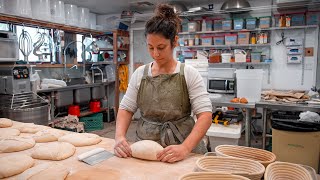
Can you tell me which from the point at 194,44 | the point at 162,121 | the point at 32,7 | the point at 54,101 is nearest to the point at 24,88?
the point at 54,101

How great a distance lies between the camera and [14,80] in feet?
11.6

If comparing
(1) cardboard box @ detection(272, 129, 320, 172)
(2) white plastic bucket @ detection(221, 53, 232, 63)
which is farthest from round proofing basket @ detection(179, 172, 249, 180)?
(2) white plastic bucket @ detection(221, 53, 232, 63)

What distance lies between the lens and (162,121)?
1552mm

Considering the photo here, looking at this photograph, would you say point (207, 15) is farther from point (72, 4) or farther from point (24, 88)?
point (24, 88)

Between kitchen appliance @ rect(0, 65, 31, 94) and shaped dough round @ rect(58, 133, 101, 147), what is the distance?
2.40 metres

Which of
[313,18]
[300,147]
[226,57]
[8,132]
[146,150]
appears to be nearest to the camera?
[146,150]

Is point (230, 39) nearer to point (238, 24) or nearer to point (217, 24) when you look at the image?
point (238, 24)

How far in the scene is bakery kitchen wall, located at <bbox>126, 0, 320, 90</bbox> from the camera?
4785mm

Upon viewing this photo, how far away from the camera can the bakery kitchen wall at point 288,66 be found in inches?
188

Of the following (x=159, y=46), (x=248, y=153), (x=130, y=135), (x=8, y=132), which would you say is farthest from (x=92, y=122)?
(x=248, y=153)

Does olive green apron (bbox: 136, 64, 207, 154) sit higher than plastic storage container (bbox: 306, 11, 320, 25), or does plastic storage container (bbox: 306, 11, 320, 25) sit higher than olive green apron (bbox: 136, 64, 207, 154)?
plastic storage container (bbox: 306, 11, 320, 25)

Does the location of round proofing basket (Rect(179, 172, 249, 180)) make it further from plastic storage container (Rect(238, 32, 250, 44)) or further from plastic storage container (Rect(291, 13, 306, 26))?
plastic storage container (Rect(291, 13, 306, 26))

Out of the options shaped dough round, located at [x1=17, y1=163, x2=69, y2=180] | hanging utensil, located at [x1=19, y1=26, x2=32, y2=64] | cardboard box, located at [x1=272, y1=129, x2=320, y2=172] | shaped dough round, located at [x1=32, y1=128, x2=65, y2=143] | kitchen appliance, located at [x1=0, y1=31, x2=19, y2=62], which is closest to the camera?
shaped dough round, located at [x1=17, y1=163, x2=69, y2=180]

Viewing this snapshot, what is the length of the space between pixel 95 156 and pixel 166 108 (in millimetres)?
488
